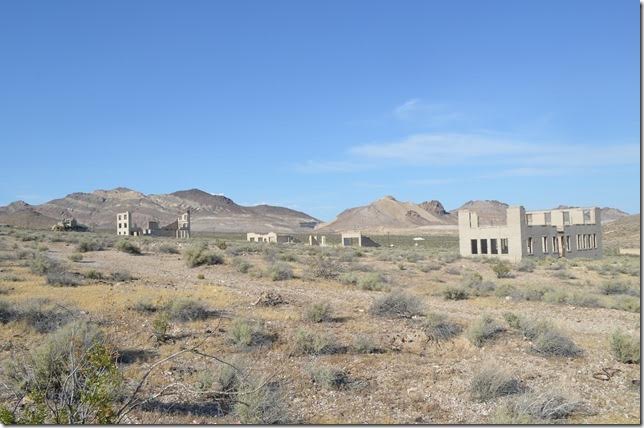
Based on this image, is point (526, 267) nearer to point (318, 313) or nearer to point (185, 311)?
point (318, 313)

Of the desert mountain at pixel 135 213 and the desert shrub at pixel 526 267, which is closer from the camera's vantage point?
the desert shrub at pixel 526 267

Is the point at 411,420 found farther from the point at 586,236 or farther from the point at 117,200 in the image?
Result: the point at 117,200

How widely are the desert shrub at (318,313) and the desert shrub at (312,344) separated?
7.74 feet

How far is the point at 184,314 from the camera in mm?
14406

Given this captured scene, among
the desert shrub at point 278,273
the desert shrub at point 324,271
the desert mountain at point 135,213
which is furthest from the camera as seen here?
the desert mountain at point 135,213

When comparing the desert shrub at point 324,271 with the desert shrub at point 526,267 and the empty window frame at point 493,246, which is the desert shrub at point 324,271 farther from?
the empty window frame at point 493,246

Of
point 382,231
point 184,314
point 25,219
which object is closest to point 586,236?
point 184,314

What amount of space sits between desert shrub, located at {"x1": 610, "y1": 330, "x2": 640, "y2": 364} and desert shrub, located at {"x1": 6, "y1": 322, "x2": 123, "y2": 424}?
10.6m

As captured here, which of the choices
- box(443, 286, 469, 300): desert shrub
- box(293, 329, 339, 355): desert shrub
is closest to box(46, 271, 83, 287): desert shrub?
box(293, 329, 339, 355): desert shrub

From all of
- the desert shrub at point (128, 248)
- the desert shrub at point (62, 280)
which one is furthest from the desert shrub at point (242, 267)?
the desert shrub at point (128, 248)

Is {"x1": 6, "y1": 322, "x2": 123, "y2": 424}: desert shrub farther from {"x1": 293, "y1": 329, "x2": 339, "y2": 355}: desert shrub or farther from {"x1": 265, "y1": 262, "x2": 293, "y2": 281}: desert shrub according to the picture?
{"x1": 265, "y1": 262, "x2": 293, "y2": 281}: desert shrub

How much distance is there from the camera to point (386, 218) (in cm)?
18000

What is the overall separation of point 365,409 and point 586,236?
5121cm

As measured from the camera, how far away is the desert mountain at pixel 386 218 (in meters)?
173
